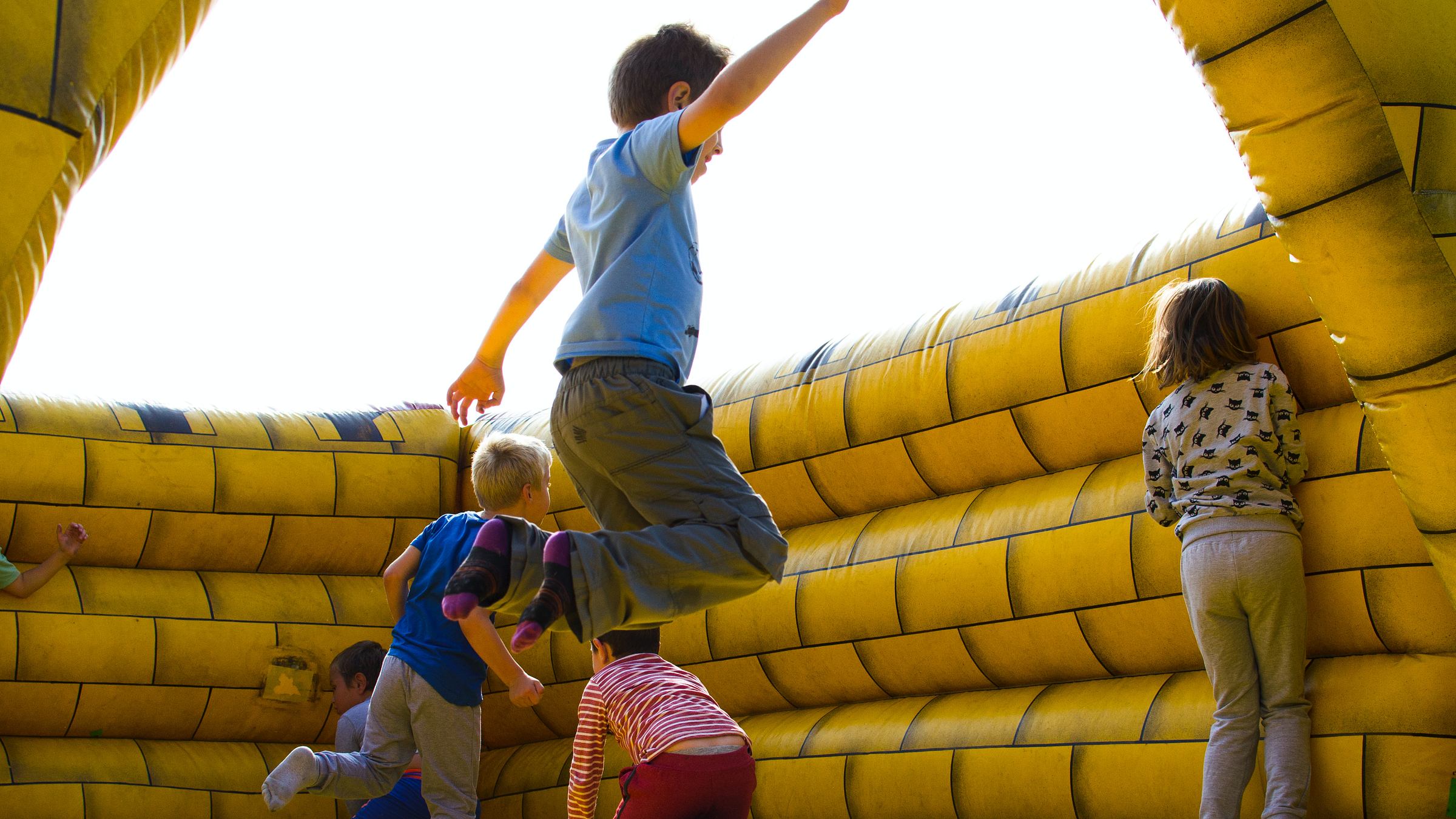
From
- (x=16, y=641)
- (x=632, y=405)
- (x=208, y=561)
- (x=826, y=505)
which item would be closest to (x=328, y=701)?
(x=208, y=561)

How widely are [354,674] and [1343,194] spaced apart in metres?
2.07

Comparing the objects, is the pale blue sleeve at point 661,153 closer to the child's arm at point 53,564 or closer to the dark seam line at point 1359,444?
the dark seam line at point 1359,444

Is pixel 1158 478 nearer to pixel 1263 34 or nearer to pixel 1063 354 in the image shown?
pixel 1063 354

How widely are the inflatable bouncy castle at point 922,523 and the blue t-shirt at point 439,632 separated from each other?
431mm

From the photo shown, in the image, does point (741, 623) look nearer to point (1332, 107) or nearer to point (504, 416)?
point (504, 416)

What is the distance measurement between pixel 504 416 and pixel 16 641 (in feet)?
3.74

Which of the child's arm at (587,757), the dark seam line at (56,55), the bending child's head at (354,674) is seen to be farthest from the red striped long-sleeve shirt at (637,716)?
the bending child's head at (354,674)

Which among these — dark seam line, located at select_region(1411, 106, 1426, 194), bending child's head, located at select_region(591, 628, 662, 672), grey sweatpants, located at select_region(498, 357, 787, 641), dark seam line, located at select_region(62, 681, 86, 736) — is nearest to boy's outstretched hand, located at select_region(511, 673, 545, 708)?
bending child's head, located at select_region(591, 628, 662, 672)

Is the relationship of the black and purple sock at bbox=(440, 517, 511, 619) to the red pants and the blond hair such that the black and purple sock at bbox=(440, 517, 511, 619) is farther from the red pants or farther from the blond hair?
the blond hair

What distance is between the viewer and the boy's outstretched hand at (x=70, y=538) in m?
2.29

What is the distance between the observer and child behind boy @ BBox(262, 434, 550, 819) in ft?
6.12

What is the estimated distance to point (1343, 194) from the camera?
3.68 feet

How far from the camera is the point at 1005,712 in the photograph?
1.75m

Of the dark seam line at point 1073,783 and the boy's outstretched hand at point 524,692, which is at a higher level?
the boy's outstretched hand at point 524,692
